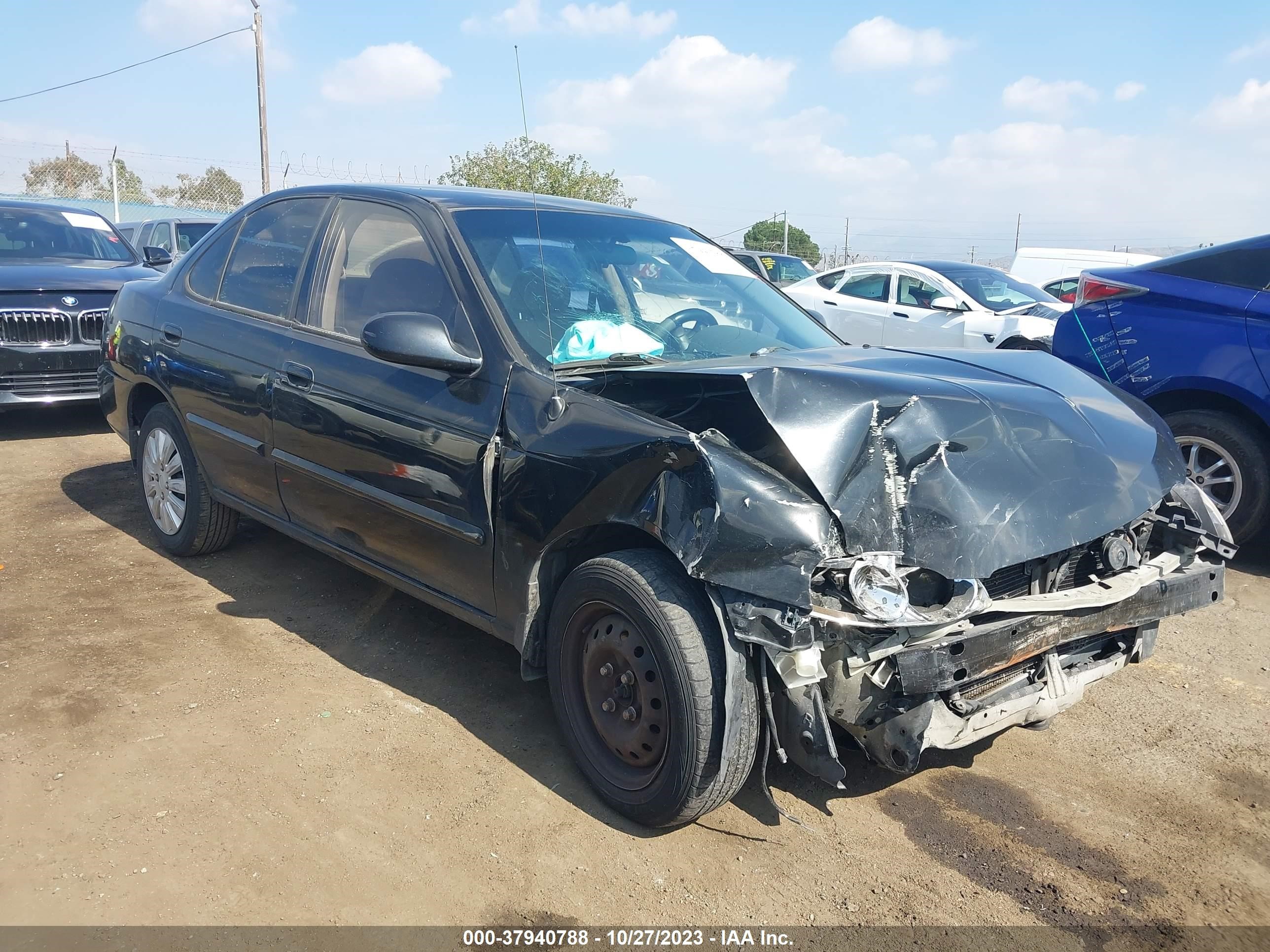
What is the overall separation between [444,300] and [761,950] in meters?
2.27

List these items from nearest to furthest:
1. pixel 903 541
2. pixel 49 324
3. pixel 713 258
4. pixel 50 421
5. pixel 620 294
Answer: pixel 903 541, pixel 620 294, pixel 713 258, pixel 49 324, pixel 50 421

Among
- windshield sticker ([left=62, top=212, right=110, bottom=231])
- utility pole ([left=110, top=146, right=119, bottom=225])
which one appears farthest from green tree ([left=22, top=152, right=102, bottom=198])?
windshield sticker ([left=62, top=212, right=110, bottom=231])

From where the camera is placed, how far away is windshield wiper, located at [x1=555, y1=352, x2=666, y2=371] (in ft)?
10.3

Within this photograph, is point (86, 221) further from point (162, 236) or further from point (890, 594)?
point (890, 594)

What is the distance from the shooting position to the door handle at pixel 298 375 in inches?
148

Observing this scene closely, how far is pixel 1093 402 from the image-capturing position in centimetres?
316

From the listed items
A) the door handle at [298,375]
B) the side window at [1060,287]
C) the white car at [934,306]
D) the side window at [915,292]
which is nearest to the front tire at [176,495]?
the door handle at [298,375]

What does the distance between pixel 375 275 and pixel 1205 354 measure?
4.25 metres

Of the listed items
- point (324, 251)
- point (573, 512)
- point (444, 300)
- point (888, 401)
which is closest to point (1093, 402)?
point (888, 401)

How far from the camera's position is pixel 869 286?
37.8ft

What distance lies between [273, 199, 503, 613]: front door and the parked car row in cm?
1

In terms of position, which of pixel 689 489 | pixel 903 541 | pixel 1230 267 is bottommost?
pixel 903 541

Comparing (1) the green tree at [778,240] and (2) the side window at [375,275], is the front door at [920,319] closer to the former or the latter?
(2) the side window at [375,275]

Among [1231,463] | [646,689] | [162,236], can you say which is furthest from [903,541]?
[162,236]
